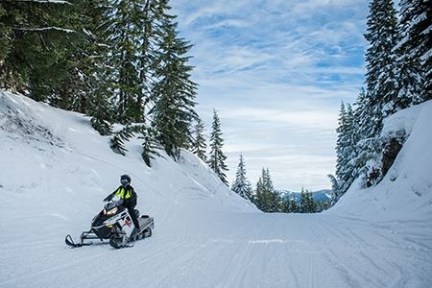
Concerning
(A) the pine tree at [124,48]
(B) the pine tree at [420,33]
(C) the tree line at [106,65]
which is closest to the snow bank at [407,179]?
(B) the pine tree at [420,33]

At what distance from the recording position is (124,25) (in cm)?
2892

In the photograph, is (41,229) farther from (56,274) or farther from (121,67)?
(121,67)

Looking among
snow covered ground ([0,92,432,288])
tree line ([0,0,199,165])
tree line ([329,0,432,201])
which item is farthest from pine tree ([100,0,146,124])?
tree line ([329,0,432,201])

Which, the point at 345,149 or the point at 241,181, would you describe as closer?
the point at 345,149

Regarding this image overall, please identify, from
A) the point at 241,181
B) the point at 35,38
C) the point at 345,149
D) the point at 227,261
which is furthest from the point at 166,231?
the point at 241,181

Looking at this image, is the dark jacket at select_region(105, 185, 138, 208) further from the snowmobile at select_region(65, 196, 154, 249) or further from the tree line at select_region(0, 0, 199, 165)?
the tree line at select_region(0, 0, 199, 165)

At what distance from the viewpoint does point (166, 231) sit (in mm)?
13289

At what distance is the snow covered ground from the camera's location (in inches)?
268

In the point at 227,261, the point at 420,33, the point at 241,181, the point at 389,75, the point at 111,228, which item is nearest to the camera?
the point at 227,261

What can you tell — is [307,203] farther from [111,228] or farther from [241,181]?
[111,228]

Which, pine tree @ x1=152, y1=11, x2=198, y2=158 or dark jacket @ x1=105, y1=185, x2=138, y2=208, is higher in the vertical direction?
pine tree @ x1=152, y1=11, x2=198, y2=158

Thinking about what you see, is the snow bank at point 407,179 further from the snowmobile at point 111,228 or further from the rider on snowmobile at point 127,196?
the snowmobile at point 111,228

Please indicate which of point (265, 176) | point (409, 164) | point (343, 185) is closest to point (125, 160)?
point (409, 164)

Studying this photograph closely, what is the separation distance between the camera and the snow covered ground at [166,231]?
268 inches
